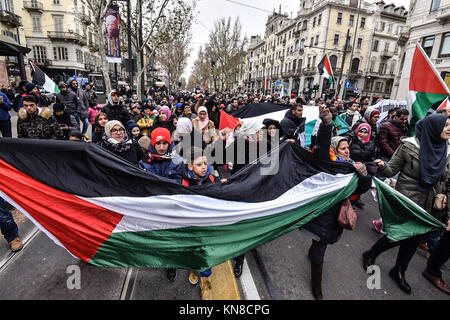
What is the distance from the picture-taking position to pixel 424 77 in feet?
13.6

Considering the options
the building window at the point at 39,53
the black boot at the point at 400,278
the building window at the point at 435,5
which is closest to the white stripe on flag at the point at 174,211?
the black boot at the point at 400,278

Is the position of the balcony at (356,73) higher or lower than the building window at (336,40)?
lower

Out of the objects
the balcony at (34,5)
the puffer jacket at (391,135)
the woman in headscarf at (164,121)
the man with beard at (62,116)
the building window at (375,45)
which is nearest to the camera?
the puffer jacket at (391,135)

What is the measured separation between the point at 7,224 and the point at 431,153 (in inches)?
205

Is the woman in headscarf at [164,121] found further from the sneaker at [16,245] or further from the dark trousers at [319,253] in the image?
the dark trousers at [319,253]

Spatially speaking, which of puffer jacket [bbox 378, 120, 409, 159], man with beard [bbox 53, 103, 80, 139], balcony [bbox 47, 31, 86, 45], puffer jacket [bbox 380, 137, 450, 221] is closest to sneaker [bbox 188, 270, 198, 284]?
puffer jacket [bbox 380, 137, 450, 221]

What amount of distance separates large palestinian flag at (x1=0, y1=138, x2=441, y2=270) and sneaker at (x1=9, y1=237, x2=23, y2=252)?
1341 mm

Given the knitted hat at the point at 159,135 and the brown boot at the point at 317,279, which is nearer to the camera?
the brown boot at the point at 317,279

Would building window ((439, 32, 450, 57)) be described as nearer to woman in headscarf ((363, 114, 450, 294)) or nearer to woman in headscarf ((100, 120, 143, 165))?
woman in headscarf ((363, 114, 450, 294))

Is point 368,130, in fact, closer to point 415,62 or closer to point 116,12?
point 415,62

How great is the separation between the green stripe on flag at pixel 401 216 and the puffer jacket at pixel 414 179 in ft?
0.60

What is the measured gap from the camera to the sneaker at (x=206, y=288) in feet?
8.50
